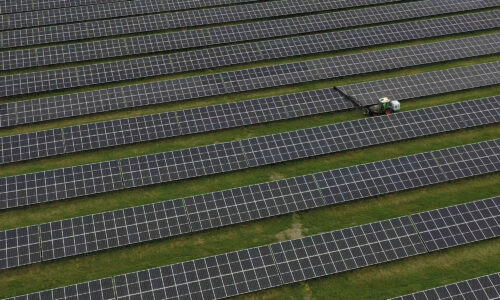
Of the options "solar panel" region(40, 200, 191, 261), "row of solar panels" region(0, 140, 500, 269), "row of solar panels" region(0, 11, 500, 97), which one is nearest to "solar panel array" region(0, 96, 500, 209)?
"row of solar panels" region(0, 140, 500, 269)

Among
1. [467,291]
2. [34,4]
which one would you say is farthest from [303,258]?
[34,4]

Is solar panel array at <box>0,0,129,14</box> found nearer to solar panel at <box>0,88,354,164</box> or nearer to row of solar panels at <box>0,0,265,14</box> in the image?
row of solar panels at <box>0,0,265,14</box>

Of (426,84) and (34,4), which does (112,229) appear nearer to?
(426,84)

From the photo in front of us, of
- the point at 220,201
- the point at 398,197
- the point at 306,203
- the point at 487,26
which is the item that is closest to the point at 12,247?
the point at 220,201

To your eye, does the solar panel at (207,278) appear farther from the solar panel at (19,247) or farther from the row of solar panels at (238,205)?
the solar panel at (19,247)

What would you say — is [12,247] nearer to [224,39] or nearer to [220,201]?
[220,201]
